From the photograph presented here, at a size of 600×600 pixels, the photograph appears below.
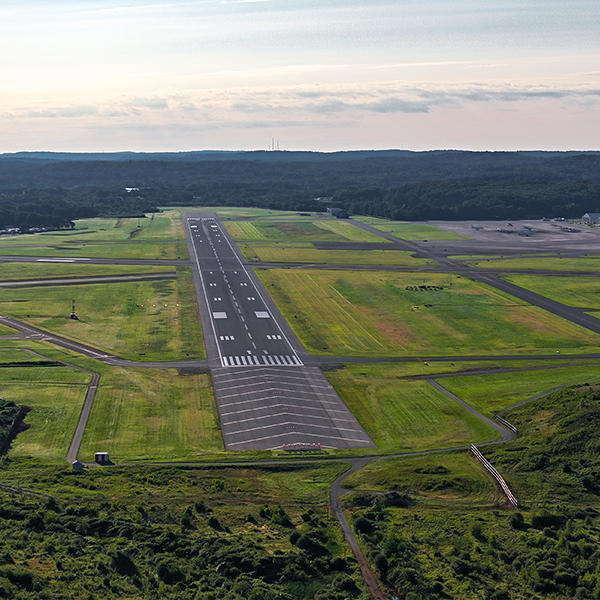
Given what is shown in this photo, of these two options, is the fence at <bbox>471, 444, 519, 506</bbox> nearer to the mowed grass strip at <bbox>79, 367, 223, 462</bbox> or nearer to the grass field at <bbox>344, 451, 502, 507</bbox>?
the grass field at <bbox>344, 451, 502, 507</bbox>

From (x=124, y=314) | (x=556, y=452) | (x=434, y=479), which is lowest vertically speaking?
(x=434, y=479)

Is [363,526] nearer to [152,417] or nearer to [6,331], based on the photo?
[152,417]

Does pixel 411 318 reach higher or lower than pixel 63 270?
lower

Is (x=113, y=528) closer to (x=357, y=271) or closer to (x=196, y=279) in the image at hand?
(x=196, y=279)

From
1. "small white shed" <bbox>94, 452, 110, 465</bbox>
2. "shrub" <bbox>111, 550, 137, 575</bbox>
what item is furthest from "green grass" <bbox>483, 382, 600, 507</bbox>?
"small white shed" <bbox>94, 452, 110, 465</bbox>

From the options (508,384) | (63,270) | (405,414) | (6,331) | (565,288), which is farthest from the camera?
(63,270)

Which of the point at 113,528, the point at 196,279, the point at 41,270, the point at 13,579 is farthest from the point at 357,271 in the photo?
the point at 13,579

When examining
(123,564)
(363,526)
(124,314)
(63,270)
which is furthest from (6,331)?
(363,526)
